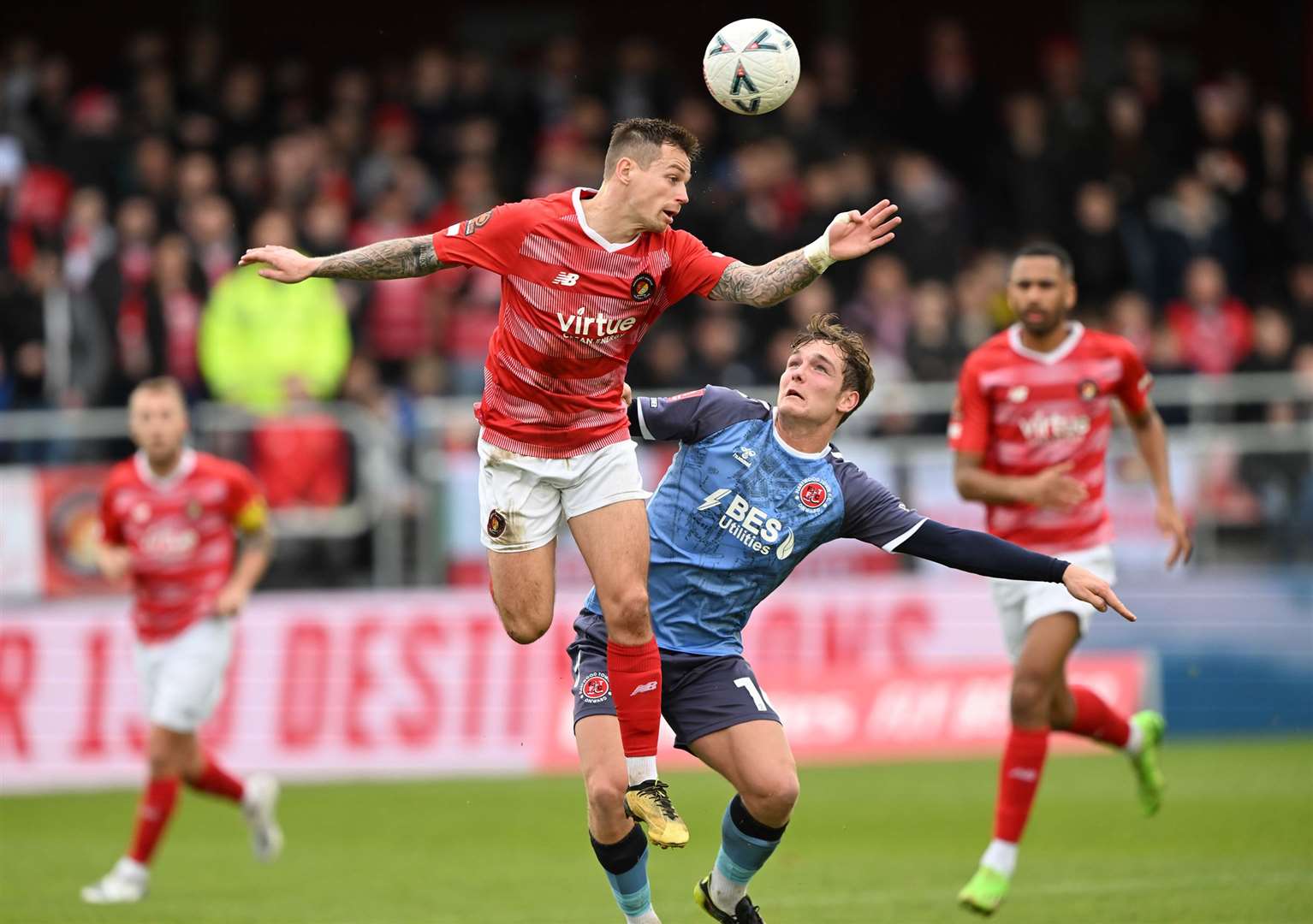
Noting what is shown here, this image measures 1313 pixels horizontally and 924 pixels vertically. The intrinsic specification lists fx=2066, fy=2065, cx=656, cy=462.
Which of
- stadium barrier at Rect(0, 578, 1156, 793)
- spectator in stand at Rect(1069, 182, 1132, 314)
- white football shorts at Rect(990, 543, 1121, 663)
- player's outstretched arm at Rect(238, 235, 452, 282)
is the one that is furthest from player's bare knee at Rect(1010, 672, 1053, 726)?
spectator in stand at Rect(1069, 182, 1132, 314)

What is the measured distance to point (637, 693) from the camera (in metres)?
7.49

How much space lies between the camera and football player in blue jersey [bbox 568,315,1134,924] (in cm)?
753

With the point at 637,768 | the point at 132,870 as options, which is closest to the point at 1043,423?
the point at 637,768

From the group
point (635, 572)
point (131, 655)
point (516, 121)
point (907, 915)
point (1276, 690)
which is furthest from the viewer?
point (516, 121)

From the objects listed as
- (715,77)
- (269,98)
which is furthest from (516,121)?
(715,77)

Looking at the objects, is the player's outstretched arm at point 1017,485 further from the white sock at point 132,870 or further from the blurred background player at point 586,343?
Answer: the white sock at point 132,870

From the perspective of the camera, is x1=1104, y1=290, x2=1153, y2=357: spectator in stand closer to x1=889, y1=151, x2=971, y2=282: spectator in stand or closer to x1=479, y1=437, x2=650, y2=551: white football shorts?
x1=889, y1=151, x2=971, y2=282: spectator in stand

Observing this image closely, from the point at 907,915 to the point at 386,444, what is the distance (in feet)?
23.1

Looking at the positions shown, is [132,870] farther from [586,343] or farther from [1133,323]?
[1133,323]

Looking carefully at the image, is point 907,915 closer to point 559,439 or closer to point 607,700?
point 607,700

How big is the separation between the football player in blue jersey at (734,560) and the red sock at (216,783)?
142 inches

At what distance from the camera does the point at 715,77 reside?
7805 mm

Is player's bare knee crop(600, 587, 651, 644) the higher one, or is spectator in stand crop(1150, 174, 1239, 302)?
spectator in stand crop(1150, 174, 1239, 302)

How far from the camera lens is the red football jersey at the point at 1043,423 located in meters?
9.67
